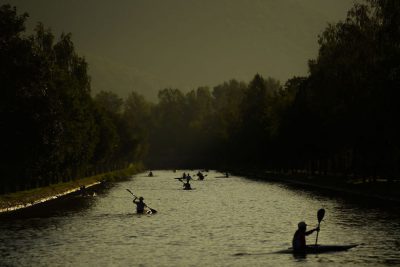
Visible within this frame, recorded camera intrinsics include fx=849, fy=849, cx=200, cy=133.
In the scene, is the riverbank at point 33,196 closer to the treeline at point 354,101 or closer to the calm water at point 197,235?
the calm water at point 197,235

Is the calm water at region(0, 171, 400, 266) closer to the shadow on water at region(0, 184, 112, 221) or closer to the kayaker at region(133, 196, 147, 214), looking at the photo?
the shadow on water at region(0, 184, 112, 221)

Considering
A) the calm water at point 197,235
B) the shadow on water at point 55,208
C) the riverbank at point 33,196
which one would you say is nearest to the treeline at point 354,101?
the calm water at point 197,235

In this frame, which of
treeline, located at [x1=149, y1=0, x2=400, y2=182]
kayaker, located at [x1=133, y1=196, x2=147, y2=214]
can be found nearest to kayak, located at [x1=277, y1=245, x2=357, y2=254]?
treeline, located at [x1=149, y1=0, x2=400, y2=182]

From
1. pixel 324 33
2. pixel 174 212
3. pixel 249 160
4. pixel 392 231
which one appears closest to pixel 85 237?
pixel 392 231

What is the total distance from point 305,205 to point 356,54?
2512 centimetres

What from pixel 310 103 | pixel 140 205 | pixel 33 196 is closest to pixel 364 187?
pixel 140 205

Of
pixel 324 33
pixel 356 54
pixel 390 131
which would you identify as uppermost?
pixel 324 33

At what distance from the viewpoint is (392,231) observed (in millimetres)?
46000

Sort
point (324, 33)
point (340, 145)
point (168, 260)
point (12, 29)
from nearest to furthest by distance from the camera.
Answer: point (168, 260), point (12, 29), point (340, 145), point (324, 33)

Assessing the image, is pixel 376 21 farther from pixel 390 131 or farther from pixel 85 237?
pixel 85 237

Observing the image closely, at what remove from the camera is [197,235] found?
1832 inches

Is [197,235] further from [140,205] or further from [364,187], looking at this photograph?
[364,187]

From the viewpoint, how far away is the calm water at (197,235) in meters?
35.6

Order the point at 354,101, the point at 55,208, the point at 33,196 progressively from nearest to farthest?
the point at 55,208 < the point at 33,196 < the point at 354,101
